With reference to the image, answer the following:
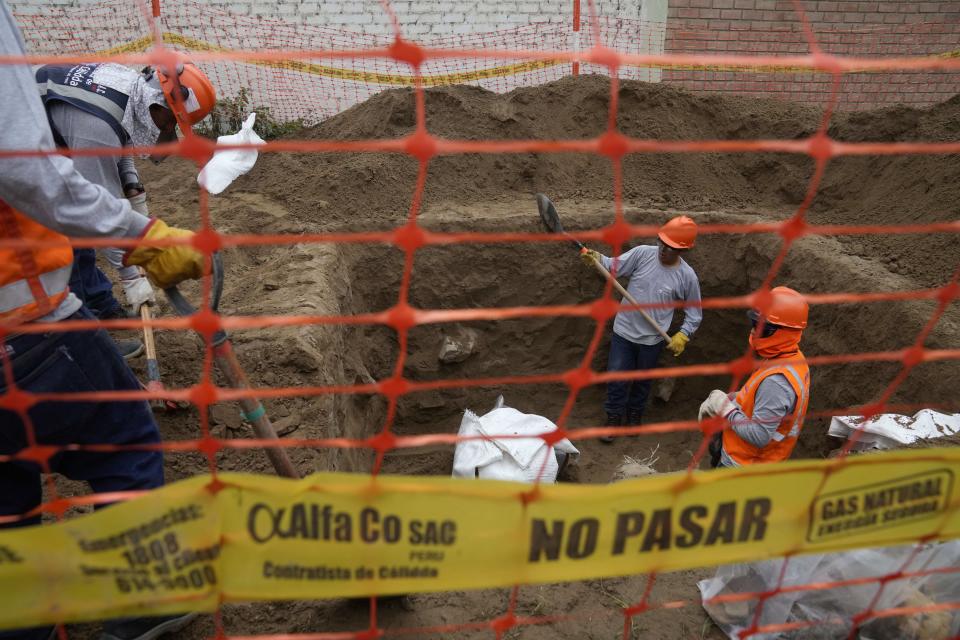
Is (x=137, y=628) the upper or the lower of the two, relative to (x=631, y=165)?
lower

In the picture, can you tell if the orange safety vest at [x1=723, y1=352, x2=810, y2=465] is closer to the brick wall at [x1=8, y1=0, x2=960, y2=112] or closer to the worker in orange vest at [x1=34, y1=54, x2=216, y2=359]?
the worker in orange vest at [x1=34, y1=54, x2=216, y2=359]

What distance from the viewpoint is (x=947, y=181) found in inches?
226

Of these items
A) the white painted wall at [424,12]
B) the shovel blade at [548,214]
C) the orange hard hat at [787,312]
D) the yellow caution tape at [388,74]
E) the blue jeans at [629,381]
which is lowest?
the blue jeans at [629,381]

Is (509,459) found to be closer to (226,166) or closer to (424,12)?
(226,166)

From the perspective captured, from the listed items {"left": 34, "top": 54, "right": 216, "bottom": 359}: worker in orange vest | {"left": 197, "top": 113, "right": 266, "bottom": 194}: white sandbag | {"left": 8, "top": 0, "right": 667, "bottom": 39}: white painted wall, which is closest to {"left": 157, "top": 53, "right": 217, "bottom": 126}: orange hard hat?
{"left": 34, "top": 54, "right": 216, "bottom": 359}: worker in orange vest

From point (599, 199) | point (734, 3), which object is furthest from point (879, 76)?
point (599, 199)

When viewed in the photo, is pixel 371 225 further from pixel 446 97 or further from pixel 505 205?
pixel 446 97

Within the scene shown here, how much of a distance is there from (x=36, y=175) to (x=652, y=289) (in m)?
4.32

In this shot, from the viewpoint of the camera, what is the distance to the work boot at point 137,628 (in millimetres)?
2219

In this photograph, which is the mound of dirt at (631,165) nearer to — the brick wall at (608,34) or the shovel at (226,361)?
the brick wall at (608,34)

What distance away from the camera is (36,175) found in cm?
177

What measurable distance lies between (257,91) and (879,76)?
868cm

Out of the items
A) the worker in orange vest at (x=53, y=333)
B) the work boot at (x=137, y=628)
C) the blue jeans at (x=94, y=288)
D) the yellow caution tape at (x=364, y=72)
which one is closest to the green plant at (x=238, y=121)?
the yellow caution tape at (x=364, y=72)

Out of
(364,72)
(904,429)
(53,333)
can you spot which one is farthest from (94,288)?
(364,72)
